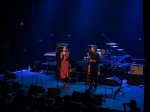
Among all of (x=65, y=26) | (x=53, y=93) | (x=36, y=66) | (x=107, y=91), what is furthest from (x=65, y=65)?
(x=65, y=26)

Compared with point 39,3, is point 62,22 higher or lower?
lower

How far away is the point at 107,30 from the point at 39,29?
18.3 feet

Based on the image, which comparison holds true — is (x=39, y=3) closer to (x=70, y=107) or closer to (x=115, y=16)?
(x=115, y=16)

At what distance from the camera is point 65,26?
838 inches

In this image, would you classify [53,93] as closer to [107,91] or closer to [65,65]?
[65,65]

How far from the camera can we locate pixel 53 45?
21609mm

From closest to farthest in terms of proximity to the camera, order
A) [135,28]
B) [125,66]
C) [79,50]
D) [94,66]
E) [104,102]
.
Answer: [104,102]
[94,66]
[125,66]
[135,28]
[79,50]

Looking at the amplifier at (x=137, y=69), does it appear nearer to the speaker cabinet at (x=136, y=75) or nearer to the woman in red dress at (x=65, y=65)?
the speaker cabinet at (x=136, y=75)

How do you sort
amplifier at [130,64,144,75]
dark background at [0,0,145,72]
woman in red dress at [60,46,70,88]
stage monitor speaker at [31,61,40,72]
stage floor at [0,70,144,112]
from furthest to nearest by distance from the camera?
stage monitor speaker at [31,61,40,72], dark background at [0,0,145,72], amplifier at [130,64,144,75], woman in red dress at [60,46,70,88], stage floor at [0,70,144,112]

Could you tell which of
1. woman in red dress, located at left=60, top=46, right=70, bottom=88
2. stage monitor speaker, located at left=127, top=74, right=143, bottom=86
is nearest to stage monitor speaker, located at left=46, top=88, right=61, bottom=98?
woman in red dress, located at left=60, top=46, right=70, bottom=88

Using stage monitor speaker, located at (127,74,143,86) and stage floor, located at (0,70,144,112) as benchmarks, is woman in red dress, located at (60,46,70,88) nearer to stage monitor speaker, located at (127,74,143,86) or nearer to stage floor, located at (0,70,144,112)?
stage floor, located at (0,70,144,112)

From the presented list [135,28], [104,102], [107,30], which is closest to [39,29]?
[107,30]

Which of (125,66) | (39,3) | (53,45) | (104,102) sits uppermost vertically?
(39,3)

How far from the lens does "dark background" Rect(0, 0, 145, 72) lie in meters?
18.9
